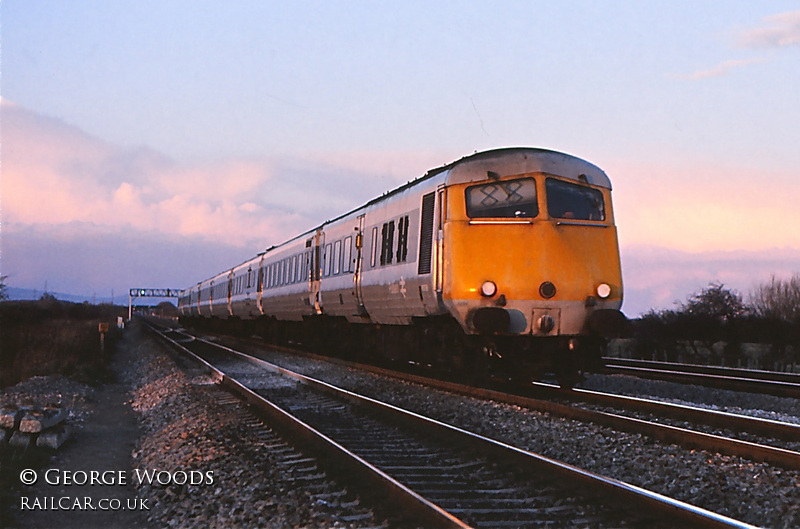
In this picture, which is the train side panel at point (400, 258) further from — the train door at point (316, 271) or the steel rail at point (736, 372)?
the train door at point (316, 271)

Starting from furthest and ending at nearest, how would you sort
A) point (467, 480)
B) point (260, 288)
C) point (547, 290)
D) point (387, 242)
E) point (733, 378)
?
A: point (260, 288)
point (387, 242)
point (733, 378)
point (547, 290)
point (467, 480)

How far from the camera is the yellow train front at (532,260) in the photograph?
11992 millimetres

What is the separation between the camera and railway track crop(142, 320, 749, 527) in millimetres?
5382

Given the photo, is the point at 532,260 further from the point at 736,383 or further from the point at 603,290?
the point at 736,383

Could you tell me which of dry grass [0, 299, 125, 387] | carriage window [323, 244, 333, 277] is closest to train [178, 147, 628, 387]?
carriage window [323, 244, 333, 277]

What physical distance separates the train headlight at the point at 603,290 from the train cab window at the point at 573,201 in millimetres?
1058

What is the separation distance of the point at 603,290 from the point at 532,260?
45.1 inches

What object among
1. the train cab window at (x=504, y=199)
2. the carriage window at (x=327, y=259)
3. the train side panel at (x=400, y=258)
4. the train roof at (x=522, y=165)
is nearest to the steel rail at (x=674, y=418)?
the train side panel at (x=400, y=258)

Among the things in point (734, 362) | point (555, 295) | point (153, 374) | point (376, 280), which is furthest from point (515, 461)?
point (734, 362)

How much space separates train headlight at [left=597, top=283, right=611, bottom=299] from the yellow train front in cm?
2

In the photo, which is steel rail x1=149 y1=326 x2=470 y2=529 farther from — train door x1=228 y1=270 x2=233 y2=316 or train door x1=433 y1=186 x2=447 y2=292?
train door x1=228 y1=270 x2=233 y2=316

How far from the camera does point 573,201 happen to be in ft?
41.4

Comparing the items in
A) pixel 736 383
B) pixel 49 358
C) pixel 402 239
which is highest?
pixel 402 239

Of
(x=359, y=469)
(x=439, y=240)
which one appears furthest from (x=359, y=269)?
(x=359, y=469)
